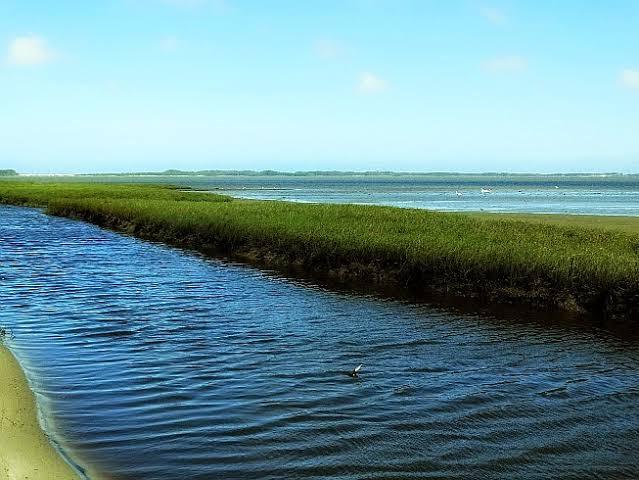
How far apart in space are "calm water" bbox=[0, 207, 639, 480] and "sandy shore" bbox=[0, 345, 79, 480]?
10.7 inches

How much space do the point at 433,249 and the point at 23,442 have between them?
15.8 meters

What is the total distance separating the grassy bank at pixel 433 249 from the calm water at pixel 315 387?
2.38m

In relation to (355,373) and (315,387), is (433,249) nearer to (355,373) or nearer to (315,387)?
(355,373)

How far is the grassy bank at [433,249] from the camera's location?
59.9ft

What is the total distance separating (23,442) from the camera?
26.4ft

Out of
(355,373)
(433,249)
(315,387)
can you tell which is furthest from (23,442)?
(433,249)

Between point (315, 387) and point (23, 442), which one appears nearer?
point (23, 442)

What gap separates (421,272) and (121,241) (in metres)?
18.9

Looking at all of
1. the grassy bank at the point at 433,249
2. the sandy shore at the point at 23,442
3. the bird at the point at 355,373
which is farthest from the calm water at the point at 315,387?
the grassy bank at the point at 433,249

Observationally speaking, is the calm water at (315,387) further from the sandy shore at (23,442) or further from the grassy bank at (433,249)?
the grassy bank at (433,249)

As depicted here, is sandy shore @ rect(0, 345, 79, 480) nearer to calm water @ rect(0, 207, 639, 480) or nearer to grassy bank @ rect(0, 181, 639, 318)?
calm water @ rect(0, 207, 639, 480)

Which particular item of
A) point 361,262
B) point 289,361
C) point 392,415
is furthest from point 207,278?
point 392,415

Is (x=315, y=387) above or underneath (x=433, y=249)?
underneath

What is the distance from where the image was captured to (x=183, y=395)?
34.4 feet
